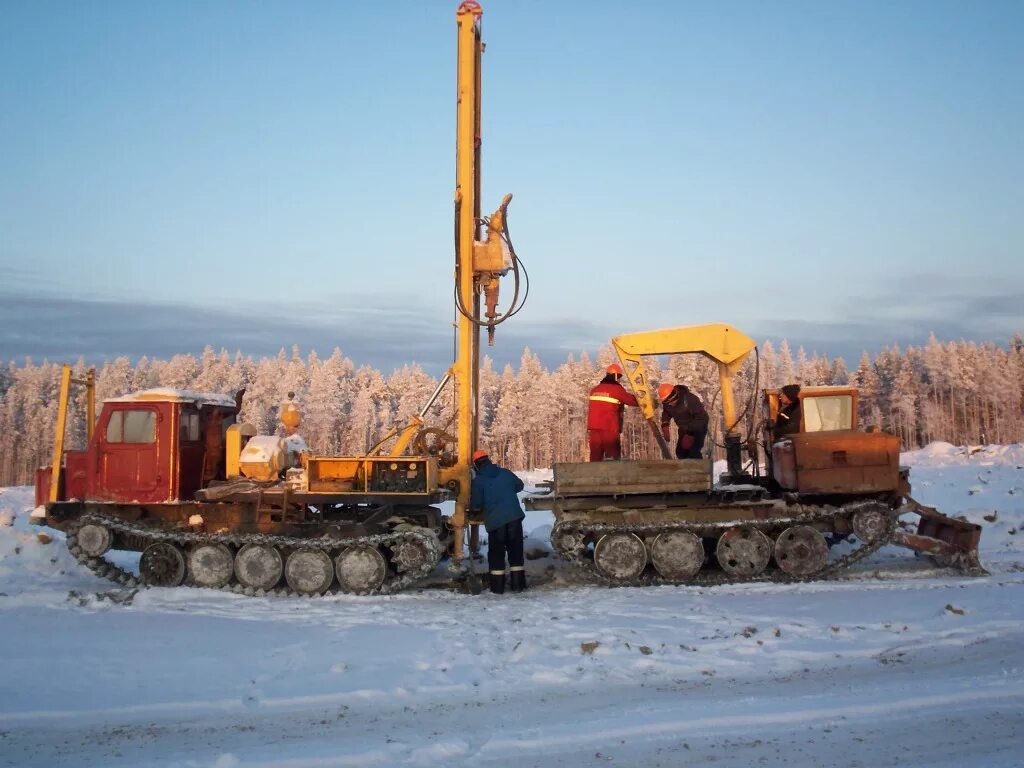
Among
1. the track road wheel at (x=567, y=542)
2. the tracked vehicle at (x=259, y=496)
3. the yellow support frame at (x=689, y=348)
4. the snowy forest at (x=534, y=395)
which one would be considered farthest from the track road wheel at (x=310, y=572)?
the snowy forest at (x=534, y=395)

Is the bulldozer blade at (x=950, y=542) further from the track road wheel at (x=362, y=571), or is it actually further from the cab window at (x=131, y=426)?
the cab window at (x=131, y=426)

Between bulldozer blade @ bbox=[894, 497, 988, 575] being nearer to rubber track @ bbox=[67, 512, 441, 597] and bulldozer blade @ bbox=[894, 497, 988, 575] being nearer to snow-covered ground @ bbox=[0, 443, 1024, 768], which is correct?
snow-covered ground @ bbox=[0, 443, 1024, 768]

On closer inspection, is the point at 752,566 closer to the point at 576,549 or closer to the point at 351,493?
the point at 576,549

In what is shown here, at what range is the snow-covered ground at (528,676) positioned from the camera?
225 inches

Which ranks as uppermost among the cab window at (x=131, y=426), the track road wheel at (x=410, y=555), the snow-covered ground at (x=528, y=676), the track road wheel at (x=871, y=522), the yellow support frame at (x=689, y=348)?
the yellow support frame at (x=689, y=348)

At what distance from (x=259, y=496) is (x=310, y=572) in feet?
4.56

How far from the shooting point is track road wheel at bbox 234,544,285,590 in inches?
464

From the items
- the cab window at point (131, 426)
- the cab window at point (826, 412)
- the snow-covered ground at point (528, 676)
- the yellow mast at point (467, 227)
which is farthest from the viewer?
the yellow mast at point (467, 227)

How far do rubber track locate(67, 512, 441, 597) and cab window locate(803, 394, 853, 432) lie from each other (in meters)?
6.09

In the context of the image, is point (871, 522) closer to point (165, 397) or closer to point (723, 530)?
point (723, 530)

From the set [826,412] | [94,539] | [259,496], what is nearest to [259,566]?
[259,496]

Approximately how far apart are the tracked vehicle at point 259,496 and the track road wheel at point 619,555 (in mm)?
2145

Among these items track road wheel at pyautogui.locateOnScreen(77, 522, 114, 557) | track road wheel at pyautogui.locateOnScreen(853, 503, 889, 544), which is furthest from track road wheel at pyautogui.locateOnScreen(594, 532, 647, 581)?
track road wheel at pyautogui.locateOnScreen(77, 522, 114, 557)

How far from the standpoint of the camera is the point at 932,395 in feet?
241
